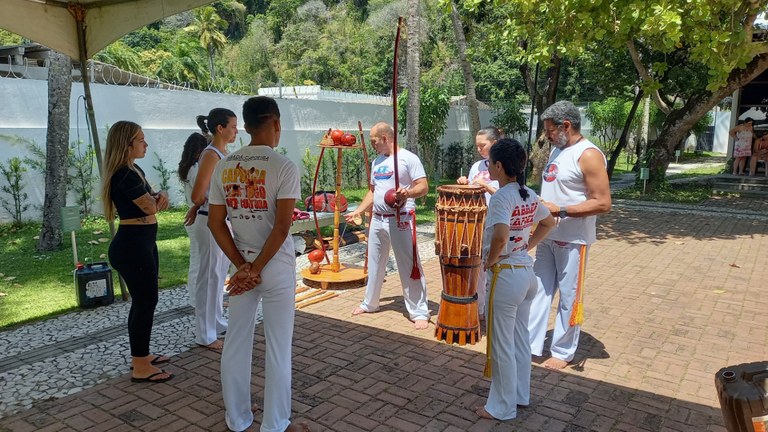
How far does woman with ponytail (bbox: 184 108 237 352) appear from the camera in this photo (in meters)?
4.12

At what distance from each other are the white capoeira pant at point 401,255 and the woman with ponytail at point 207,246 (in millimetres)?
1376

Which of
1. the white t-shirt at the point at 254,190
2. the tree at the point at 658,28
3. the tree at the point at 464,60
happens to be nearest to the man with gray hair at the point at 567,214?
the white t-shirt at the point at 254,190

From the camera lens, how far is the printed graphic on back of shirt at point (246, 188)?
9.51 feet

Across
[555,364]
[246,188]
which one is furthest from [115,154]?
[555,364]

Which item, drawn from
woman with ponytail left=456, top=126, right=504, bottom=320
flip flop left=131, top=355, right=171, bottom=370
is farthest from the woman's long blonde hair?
woman with ponytail left=456, top=126, right=504, bottom=320

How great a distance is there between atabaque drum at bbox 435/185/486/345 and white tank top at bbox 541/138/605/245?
2.28 feet

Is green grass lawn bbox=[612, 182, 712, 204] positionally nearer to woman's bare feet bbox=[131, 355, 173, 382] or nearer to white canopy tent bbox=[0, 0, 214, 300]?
white canopy tent bbox=[0, 0, 214, 300]

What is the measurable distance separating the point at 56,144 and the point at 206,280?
496cm

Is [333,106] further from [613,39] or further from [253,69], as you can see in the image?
[253,69]

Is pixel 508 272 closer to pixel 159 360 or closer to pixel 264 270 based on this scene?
pixel 264 270

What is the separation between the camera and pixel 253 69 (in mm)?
49031

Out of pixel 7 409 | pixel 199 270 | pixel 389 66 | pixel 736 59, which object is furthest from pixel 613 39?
pixel 389 66

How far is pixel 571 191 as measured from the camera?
3980mm

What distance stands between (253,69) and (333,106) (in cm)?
3612
